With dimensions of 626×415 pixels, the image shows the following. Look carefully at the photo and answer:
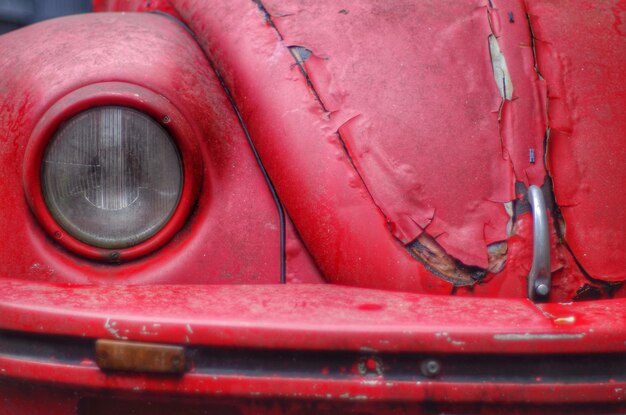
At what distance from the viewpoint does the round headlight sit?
1.05m

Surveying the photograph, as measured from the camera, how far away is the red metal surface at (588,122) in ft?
3.62

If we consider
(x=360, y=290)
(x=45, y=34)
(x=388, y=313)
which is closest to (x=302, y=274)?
(x=360, y=290)

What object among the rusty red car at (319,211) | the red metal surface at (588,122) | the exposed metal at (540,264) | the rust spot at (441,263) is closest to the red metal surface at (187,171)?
the rusty red car at (319,211)

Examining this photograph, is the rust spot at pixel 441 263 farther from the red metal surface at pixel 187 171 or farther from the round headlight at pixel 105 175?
the round headlight at pixel 105 175

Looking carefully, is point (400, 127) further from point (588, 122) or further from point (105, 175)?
point (105, 175)

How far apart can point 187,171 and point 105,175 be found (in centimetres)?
14

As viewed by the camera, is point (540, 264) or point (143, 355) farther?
point (540, 264)

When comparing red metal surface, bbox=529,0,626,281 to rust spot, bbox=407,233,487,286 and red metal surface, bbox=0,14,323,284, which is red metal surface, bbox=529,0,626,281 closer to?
rust spot, bbox=407,233,487,286

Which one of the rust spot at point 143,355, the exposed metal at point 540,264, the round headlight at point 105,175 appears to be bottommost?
the rust spot at point 143,355

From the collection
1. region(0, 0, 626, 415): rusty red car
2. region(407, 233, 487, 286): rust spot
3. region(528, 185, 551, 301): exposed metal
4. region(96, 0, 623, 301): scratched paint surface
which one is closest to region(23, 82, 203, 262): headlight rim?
region(0, 0, 626, 415): rusty red car

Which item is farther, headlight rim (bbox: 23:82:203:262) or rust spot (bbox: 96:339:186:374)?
headlight rim (bbox: 23:82:203:262)

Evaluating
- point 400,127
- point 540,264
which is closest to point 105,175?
point 400,127

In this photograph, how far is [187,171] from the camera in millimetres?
1101

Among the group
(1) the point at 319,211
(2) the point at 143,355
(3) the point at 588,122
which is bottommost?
(2) the point at 143,355
